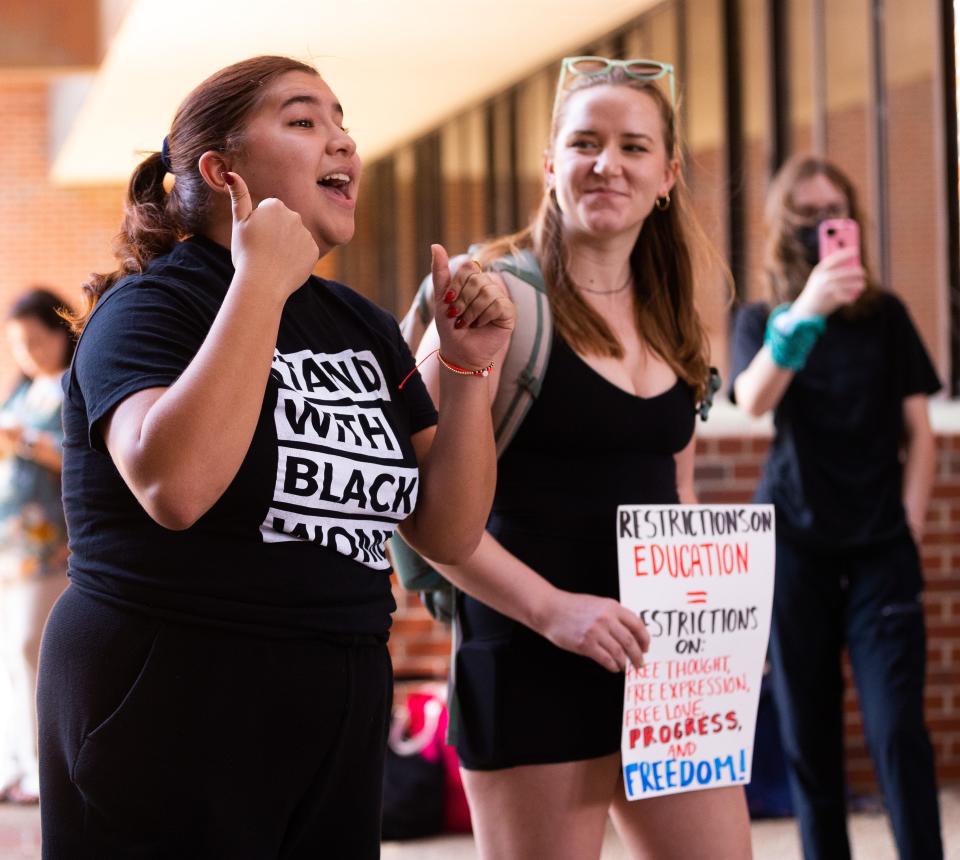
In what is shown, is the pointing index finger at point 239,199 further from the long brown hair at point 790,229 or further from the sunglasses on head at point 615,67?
the long brown hair at point 790,229

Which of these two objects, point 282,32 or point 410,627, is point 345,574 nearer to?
point 410,627

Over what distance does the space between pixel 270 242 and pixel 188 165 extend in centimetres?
24

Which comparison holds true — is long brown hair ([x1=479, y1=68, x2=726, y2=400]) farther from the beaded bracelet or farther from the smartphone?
the smartphone

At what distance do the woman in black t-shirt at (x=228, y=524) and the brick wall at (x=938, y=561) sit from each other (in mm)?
3394

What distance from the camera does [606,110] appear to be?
86.3 inches

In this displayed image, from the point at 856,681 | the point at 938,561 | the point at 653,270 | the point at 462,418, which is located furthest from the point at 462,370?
the point at 938,561

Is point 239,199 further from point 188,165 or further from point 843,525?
point 843,525

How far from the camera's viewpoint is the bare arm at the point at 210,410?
1.35 meters

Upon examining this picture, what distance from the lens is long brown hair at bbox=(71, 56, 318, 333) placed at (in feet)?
5.22

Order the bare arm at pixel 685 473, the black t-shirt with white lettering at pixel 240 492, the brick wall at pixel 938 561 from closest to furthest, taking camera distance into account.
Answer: the black t-shirt with white lettering at pixel 240 492, the bare arm at pixel 685 473, the brick wall at pixel 938 561

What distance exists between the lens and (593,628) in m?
2.00

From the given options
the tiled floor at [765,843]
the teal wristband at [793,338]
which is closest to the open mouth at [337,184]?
the teal wristband at [793,338]

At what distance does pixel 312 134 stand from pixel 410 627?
3.42 metres

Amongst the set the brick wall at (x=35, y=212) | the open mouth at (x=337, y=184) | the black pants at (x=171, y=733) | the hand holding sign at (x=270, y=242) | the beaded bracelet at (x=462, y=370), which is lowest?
the black pants at (x=171, y=733)
